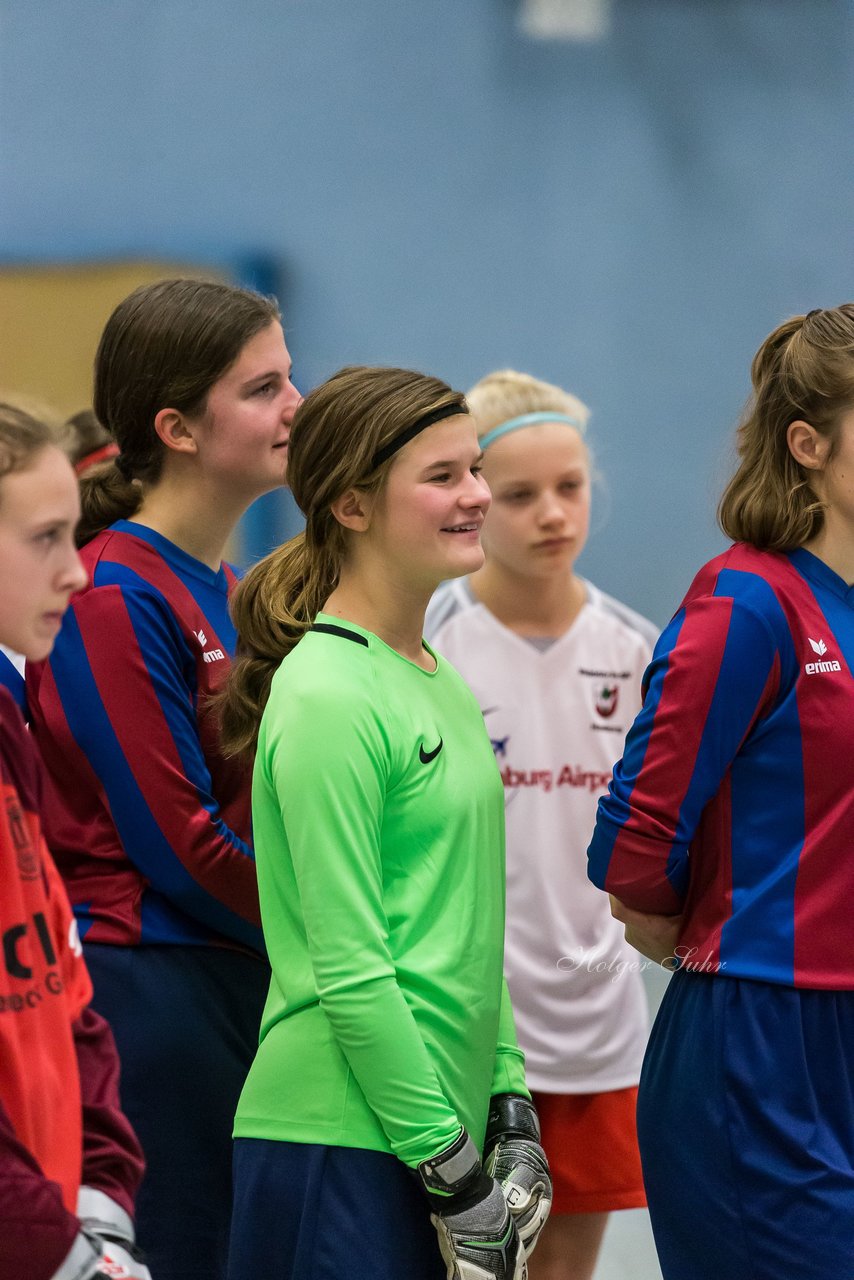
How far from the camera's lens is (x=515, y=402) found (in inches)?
116

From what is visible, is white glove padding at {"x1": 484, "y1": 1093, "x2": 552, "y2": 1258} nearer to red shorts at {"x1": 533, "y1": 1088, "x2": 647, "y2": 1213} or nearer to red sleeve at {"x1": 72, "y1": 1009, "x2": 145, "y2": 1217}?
red sleeve at {"x1": 72, "y1": 1009, "x2": 145, "y2": 1217}

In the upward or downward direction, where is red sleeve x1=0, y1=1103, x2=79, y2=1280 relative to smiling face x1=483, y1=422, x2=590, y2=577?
downward

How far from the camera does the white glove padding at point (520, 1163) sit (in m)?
1.59

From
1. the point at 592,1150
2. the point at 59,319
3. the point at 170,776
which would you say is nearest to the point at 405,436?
the point at 170,776

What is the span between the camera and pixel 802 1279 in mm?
1660

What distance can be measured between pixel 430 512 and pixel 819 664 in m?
0.46

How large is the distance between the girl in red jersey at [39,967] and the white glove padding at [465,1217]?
0.30 meters

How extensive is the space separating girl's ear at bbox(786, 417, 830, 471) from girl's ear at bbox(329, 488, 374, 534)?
516 millimetres

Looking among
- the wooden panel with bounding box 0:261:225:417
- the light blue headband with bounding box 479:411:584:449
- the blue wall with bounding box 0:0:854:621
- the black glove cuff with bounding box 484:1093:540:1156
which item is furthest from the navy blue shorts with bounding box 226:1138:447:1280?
the wooden panel with bounding box 0:261:225:417

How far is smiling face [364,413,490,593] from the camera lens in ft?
5.63

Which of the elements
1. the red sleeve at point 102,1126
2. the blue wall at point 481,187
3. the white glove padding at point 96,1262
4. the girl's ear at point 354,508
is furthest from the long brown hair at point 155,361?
the blue wall at point 481,187

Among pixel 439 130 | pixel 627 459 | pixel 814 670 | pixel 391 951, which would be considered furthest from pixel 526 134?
pixel 391 951

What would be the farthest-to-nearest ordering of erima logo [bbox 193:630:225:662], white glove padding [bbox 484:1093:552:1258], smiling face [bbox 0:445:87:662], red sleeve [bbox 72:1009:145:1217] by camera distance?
erima logo [bbox 193:630:225:662]
white glove padding [bbox 484:1093:552:1258]
red sleeve [bbox 72:1009:145:1217]
smiling face [bbox 0:445:87:662]

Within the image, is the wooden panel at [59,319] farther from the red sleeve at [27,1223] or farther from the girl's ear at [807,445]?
the red sleeve at [27,1223]
